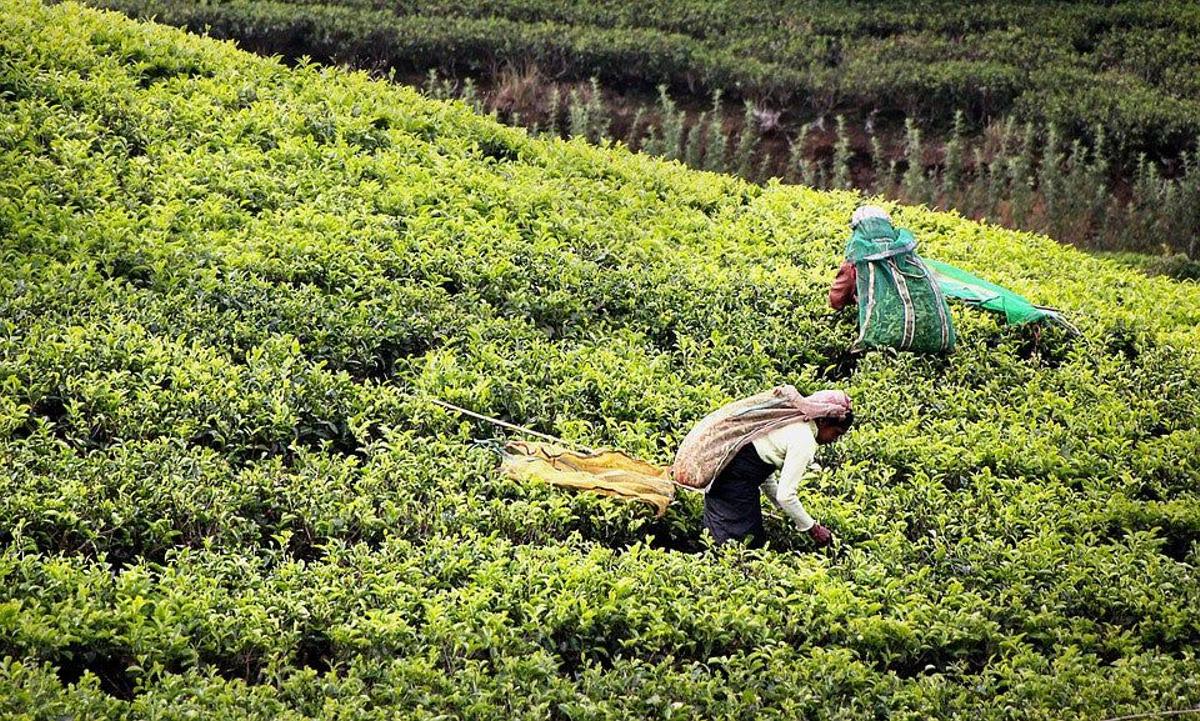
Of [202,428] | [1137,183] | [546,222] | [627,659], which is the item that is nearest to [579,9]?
[1137,183]

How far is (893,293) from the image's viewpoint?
8.23m

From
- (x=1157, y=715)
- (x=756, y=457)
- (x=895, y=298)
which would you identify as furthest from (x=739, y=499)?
(x=895, y=298)

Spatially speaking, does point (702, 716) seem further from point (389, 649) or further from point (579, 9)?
point (579, 9)

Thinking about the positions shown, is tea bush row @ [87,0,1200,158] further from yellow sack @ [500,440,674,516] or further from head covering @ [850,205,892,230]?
yellow sack @ [500,440,674,516]

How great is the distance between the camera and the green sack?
26.9ft

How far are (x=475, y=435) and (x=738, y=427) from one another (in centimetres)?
145

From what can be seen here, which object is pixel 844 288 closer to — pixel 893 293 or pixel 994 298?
pixel 893 293

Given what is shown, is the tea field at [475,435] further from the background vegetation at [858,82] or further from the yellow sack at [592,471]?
the background vegetation at [858,82]

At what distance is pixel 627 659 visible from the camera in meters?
5.25

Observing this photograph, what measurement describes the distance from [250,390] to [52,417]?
0.92 metres

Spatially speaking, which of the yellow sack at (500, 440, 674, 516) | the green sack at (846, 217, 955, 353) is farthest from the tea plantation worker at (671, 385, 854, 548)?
the green sack at (846, 217, 955, 353)

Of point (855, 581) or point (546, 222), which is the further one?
point (546, 222)

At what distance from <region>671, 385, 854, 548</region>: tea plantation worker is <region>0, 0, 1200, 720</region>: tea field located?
237 millimetres

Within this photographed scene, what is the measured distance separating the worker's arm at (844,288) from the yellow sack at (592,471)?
2548mm
